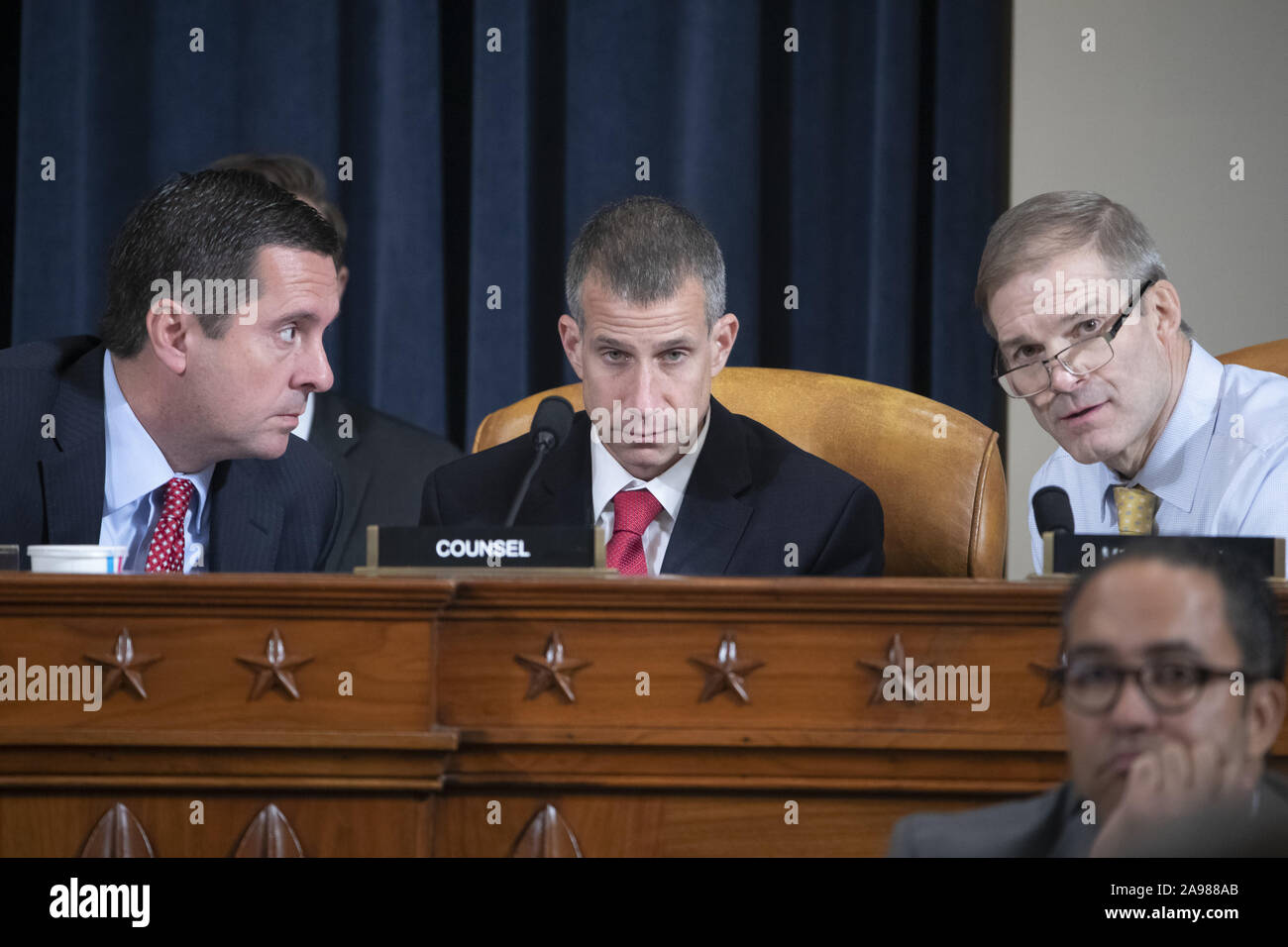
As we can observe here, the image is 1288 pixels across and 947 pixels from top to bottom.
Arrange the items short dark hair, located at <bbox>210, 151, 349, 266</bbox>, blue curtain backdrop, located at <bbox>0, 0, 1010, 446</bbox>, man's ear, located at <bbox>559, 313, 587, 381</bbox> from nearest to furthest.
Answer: man's ear, located at <bbox>559, 313, 587, 381</bbox> < short dark hair, located at <bbox>210, 151, 349, 266</bbox> < blue curtain backdrop, located at <bbox>0, 0, 1010, 446</bbox>

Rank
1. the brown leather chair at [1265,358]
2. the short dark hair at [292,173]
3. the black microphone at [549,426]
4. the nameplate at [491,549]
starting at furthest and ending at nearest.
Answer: the short dark hair at [292,173] < the brown leather chair at [1265,358] < the black microphone at [549,426] < the nameplate at [491,549]

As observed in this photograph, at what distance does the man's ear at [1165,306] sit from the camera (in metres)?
1.80

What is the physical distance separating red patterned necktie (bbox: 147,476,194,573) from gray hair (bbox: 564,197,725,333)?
0.59 meters

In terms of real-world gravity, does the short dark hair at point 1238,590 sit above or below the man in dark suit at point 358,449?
below

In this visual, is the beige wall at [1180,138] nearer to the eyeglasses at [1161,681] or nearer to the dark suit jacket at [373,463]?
the dark suit jacket at [373,463]

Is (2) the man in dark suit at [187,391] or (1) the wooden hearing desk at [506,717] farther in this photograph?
(2) the man in dark suit at [187,391]

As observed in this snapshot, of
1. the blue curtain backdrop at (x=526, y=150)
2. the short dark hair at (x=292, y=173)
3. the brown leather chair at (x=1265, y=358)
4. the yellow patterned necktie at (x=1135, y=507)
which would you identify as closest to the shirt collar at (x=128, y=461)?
the short dark hair at (x=292, y=173)

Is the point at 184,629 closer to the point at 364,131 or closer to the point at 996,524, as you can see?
the point at 996,524

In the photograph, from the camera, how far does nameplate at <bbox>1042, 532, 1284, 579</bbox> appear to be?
1146mm

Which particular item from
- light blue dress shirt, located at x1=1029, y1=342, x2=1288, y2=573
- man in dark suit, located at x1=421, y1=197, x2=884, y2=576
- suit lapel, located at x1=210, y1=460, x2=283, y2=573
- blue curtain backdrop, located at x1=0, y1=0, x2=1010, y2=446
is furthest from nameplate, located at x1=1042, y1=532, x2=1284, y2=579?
blue curtain backdrop, located at x1=0, y1=0, x2=1010, y2=446

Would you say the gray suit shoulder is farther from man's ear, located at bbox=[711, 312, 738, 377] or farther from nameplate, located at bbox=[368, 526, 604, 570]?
man's ear, located at bbox=[711, 312, 738, 377]

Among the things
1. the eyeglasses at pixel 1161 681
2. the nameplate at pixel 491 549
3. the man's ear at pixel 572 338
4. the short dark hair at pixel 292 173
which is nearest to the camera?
the eyeglasses at pixel 1161 681

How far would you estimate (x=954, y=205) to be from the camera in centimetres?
291
